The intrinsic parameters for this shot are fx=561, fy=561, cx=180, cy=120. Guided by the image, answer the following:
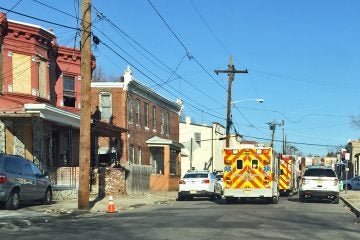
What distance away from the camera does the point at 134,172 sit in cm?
3039

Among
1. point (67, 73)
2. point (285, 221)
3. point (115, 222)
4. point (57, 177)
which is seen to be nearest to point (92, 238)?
point (115, 222)

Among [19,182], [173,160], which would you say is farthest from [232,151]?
[173,160]

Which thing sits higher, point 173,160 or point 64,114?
Result: point 64,114

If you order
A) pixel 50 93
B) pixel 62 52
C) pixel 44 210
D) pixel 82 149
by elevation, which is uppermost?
pixel 62 52

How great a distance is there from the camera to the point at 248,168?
24750 millimetres

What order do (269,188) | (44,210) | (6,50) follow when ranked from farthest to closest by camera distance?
(6,50) → (269,188) → (44,210)

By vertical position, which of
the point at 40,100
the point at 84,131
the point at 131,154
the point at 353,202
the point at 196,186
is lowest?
the point at 353,202

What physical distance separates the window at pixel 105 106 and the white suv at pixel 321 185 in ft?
51.5

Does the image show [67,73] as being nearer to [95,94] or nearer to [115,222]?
[95,94]

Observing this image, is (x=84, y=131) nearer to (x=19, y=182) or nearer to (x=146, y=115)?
(x=19, y=182)

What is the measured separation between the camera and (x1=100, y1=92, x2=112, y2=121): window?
3809 centimetres

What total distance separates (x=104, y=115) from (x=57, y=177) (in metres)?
11.5

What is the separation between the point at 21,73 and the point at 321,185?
1519 centimetres

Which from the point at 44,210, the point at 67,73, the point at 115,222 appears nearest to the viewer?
the point at 115,222
